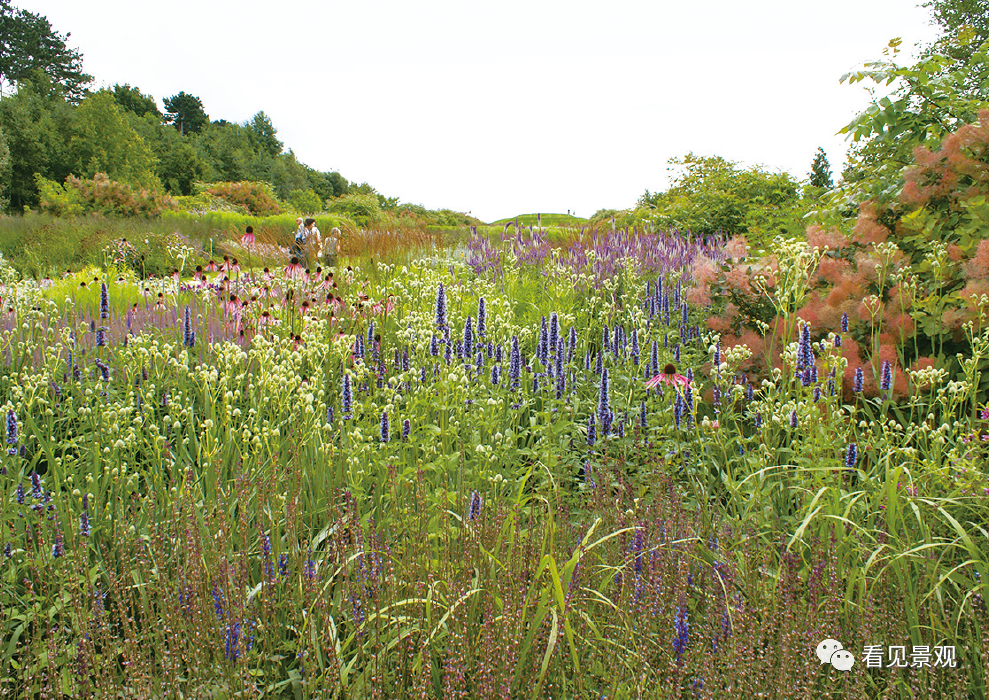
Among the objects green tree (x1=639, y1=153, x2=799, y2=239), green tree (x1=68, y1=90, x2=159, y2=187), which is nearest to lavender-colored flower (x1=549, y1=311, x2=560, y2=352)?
green tree (x1=639, y1=153, x2=799, y2=239)

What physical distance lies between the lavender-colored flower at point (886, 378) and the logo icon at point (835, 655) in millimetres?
1883

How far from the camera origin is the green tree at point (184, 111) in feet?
237

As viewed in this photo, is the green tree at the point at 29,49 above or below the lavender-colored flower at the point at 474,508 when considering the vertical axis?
above

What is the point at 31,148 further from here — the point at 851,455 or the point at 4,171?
the point at 851,455

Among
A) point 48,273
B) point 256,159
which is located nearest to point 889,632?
point 48,273

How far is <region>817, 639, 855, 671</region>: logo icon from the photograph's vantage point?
1.71m

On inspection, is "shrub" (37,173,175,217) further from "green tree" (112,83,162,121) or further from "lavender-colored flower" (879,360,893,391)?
"green tree" (112,83,162,121)

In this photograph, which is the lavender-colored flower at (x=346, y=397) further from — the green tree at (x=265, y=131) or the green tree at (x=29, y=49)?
the green tree at (x=265, y=131)

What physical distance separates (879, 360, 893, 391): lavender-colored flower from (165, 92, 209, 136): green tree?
8056cm

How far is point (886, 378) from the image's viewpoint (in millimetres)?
3314

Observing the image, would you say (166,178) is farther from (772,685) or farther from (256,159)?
(772,685)

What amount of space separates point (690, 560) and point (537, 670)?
921 millimetres

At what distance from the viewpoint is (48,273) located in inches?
527

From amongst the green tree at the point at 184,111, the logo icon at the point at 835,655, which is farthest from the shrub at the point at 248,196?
the green tree at the point at 184,111
